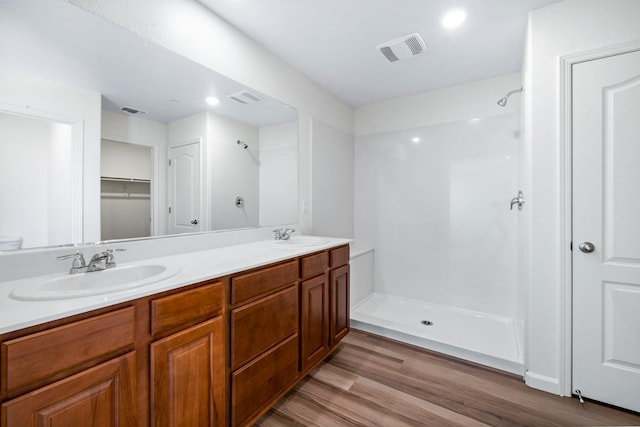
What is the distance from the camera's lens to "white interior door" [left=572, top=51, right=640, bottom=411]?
1.56 m

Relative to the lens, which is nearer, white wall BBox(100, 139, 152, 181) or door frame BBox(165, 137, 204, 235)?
white wall BBox(100, 139, 152, 181)

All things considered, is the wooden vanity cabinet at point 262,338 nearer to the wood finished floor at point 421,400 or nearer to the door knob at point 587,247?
the wood finished floor at point 421,400

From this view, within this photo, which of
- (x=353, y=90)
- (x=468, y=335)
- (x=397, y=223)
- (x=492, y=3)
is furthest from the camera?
(x=397, y=223)

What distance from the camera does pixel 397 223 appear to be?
3252 millimetres

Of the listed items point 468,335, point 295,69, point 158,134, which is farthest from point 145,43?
point 468,335

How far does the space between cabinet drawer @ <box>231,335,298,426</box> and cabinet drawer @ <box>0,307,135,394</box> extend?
59 cm

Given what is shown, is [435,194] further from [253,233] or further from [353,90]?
[253,233]

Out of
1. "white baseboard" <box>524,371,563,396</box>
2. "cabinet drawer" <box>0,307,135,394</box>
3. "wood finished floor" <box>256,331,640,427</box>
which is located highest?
"cabinet drawer" <box>0,307,135,394</box>

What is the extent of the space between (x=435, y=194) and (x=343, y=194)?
1.02 meters

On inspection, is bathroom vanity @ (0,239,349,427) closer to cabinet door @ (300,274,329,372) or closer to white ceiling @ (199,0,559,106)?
cabinet door @ (300,274,329,372)

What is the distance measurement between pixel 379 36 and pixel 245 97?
3.55 ft

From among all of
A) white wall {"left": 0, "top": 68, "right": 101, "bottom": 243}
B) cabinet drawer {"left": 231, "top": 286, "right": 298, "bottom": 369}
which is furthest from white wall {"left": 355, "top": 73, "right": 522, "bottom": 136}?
white wall {"left": 0, "top": 68, "right": 101, "bottom": 243}

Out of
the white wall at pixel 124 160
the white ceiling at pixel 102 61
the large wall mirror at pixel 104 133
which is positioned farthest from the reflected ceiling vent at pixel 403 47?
the white wall at pixel 124 160

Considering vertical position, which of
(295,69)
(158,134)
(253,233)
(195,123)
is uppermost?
(295,69)
